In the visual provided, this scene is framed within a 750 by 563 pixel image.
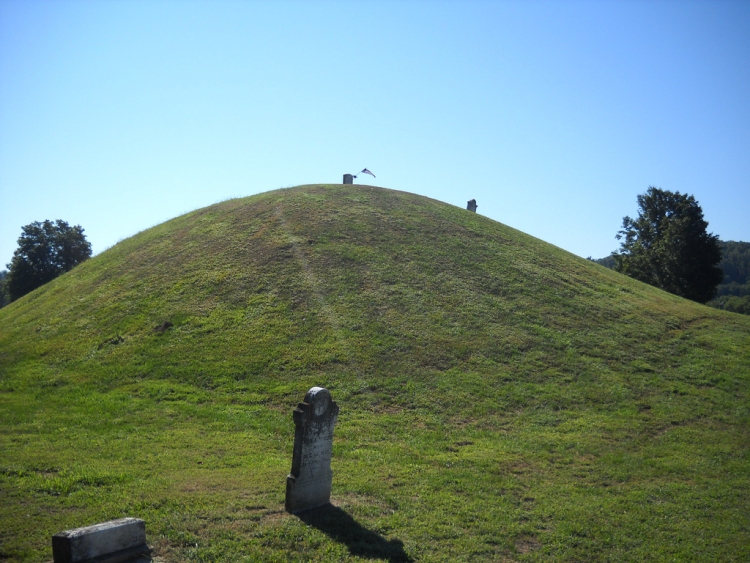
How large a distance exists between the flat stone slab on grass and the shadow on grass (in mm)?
2537

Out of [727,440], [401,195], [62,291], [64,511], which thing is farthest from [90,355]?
[401,195]

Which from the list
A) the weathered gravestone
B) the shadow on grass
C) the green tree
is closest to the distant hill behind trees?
the green tree

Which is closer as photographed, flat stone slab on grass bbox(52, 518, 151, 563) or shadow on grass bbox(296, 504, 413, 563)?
flat stone slab on grass bbox(52, 518, 151, 563)

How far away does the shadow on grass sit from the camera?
7.63 m

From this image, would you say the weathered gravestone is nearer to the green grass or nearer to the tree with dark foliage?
the green grass

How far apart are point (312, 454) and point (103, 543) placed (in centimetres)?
343

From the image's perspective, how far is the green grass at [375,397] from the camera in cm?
855

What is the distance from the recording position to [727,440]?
546 inches

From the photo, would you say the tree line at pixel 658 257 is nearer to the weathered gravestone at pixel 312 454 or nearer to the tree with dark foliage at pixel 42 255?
the tree with dark foliage at pixel 42 255

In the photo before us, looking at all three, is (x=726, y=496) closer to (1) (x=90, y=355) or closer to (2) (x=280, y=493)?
(2) (x=280, y=493)

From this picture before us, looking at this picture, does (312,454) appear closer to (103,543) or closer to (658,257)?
(103,543)

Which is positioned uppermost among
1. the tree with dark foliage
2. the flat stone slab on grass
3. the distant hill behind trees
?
the distant hill behind trees

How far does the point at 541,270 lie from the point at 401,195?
1181 centimetres

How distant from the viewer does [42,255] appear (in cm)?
4516
